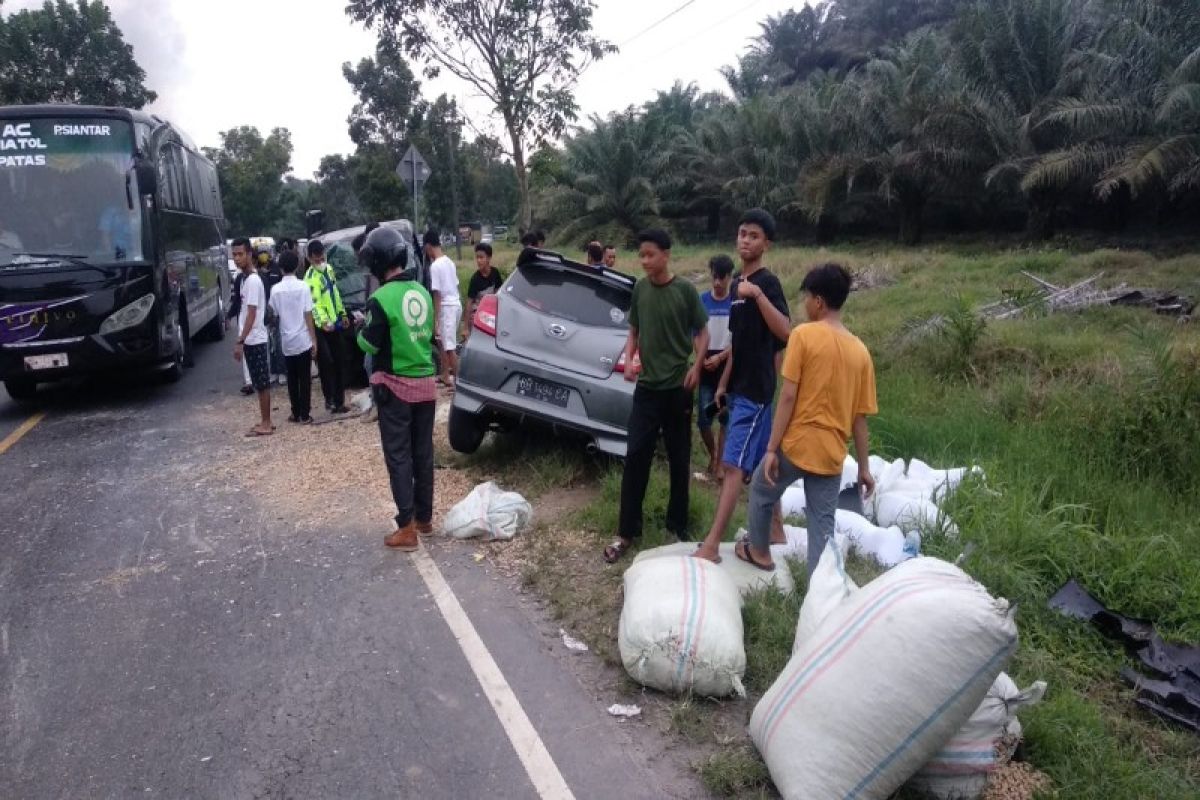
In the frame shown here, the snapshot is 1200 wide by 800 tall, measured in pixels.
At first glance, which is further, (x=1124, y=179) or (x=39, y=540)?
(x=1124, y=179)

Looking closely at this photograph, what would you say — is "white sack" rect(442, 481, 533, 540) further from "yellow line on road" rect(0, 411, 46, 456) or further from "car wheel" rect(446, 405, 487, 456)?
"yellow line on road" rect(0, 411, 46, 456)

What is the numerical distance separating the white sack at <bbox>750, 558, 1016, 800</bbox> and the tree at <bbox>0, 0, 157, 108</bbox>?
44.9 meters

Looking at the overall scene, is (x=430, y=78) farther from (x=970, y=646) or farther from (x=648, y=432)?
(x=970, y=646)

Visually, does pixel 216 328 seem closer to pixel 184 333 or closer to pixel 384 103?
pixel 184 333

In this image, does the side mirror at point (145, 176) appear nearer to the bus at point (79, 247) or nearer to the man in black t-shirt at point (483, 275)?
the bus at point (79, 247)

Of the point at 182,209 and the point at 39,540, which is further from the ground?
the point at 182,209

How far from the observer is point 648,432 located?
4.99 meters

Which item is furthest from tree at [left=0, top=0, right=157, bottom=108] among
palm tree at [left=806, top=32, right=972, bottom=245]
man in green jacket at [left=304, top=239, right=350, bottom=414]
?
man in green jacket at [left=304, top=239, right=350, bottom=414]

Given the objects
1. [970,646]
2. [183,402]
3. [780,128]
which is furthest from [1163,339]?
[780,128]

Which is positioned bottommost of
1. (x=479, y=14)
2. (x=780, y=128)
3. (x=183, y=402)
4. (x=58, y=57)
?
(x=183, y=402)

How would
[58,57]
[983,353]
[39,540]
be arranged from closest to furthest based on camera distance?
1. [39,540]
2. [983,353]
3. [58,57]

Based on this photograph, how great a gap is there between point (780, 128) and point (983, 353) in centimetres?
1886

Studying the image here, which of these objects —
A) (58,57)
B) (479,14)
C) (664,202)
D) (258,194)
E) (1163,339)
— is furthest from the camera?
(258,194)

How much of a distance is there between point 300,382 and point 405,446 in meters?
3.92
